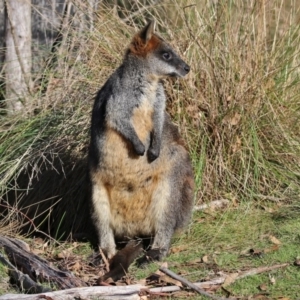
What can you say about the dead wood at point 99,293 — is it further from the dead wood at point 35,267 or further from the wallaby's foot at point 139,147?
the wallaby's foot at point 139,147

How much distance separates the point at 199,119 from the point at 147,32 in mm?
1191

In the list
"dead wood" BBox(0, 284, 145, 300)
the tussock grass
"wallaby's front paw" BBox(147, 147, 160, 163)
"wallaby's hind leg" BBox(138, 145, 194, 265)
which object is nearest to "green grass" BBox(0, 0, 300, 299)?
the tussock grass

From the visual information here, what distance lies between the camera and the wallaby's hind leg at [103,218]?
6125 mm

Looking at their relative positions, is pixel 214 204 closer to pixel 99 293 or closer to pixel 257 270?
pixel 257 270

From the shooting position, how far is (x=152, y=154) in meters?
6.06

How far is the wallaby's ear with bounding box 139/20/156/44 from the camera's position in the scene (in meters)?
6.12

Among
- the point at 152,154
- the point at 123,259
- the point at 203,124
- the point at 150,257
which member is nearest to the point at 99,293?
the point at 123,259

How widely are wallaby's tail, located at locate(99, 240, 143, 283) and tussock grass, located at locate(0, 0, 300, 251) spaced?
33.3 inches

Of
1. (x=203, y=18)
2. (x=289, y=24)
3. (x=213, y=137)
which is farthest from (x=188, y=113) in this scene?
(x=289, y=24)

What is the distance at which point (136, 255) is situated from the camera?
19.6 feet

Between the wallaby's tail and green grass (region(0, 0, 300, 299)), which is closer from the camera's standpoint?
the wallaby's tail

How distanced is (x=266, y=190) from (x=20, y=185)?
2.24 m

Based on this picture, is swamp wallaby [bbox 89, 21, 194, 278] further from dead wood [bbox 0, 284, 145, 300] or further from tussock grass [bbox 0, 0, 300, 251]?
dead wood [bbox 0, 284, 145, 300]

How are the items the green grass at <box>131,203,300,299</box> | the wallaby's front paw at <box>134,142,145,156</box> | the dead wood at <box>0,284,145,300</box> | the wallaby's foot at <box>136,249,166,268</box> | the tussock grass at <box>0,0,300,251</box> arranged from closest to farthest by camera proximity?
the dead wood at <box>0,284,145,300</box> < the green grass at <box>131,203,300,299</box> < the wallaby's foot at <box>136,249,166,268</box> < the wallaby's front paw at <box>134,142,145,156</box> < the tussock grass at <box>0,0,300,251</box>
